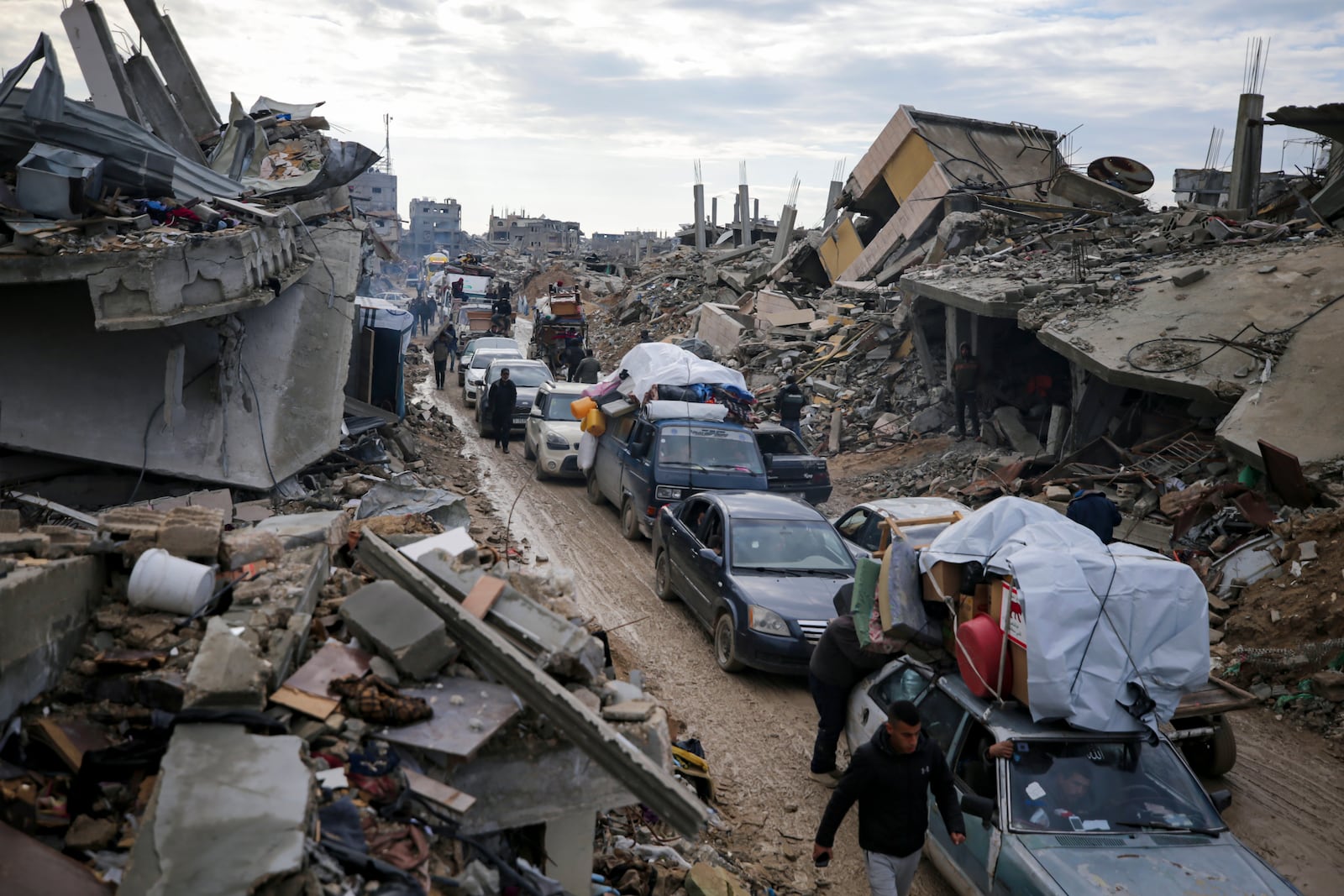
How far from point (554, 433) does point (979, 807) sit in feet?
41.1

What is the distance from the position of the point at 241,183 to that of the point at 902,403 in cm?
1325

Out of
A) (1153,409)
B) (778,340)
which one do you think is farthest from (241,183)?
(778,340)

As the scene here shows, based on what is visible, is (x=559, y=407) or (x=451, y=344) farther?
(x=451, y=344)

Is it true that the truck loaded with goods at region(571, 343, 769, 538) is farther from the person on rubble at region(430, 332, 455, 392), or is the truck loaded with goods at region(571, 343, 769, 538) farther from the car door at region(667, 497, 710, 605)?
the person on rubble at region(430, 332, 455, 392)

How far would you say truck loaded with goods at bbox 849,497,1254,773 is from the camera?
5250 mm

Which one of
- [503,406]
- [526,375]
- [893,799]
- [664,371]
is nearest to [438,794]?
[893,799]

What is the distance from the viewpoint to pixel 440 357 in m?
27.5

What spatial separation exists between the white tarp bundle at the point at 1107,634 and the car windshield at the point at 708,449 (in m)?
7.46

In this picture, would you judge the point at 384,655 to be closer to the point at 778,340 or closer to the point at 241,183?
the point at 241,183

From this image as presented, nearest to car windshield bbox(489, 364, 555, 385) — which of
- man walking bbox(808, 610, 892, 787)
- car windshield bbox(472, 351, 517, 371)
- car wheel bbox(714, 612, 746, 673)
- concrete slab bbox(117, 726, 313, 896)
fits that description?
car windshield bbox(472, 351, 517, 371)

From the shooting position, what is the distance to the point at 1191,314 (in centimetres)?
1442

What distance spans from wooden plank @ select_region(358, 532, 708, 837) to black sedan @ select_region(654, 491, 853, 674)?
4128 millimetres

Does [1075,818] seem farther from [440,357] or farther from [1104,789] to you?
[440,357]

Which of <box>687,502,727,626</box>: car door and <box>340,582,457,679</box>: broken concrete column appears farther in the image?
<box>687,502,727,626</box>: car door
